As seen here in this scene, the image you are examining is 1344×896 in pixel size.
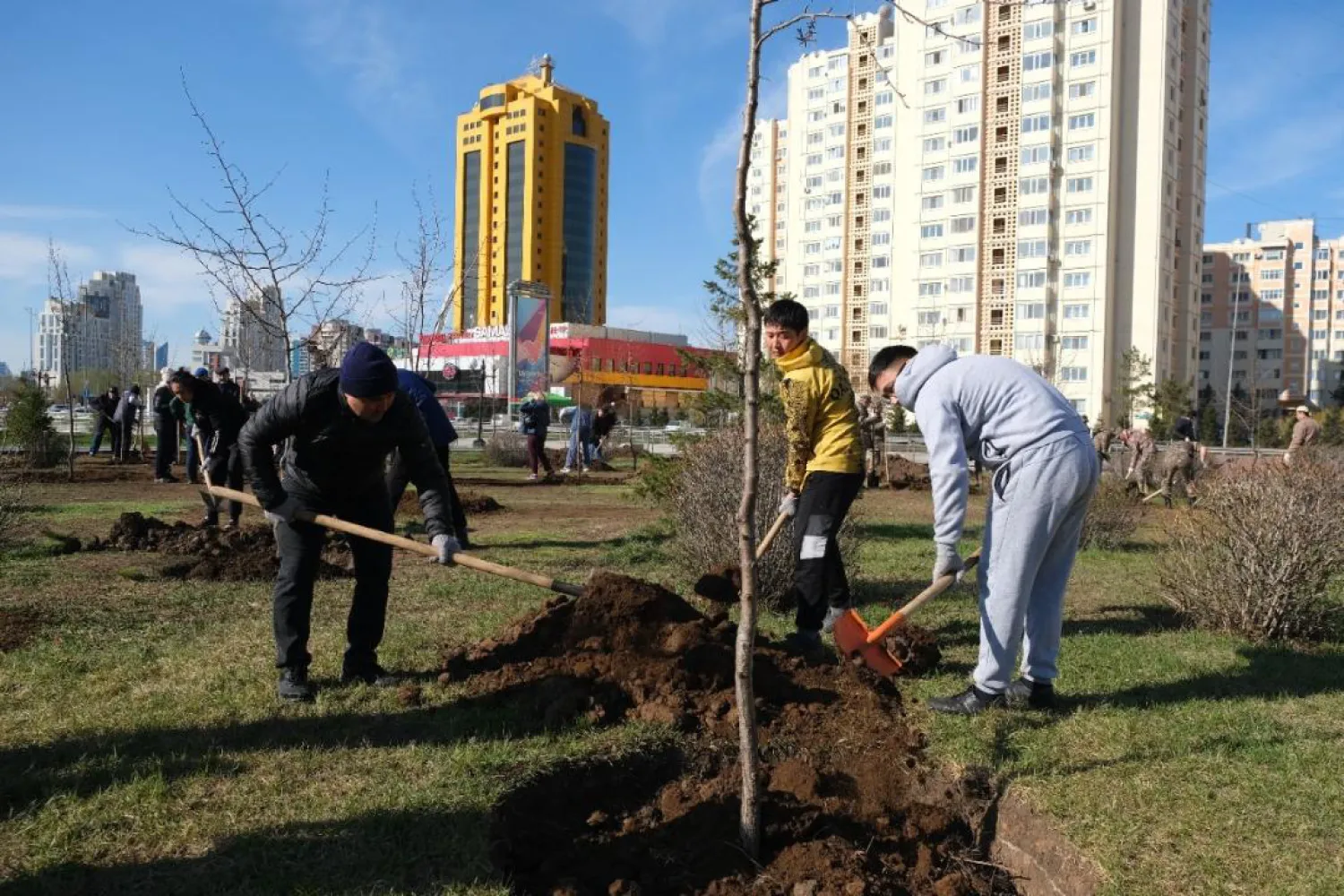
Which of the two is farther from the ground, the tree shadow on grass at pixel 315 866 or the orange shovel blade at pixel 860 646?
the orange shovel blade at pixel 860 646

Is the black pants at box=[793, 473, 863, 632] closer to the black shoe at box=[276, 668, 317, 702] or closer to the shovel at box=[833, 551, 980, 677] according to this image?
the shovel at box=[833, 551, 980, 677]

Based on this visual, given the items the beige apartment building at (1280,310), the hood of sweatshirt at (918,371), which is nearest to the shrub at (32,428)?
the hood of sweatshirt at (918,371)

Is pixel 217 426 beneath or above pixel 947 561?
above

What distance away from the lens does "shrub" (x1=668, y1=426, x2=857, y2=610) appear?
6.05 metres

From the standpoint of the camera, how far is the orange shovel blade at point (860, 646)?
430 centimetres

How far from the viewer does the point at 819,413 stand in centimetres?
479

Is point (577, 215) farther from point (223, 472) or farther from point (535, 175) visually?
point (223, 472)

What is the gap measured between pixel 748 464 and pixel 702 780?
1.44 metres

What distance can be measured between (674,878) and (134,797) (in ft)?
6.01

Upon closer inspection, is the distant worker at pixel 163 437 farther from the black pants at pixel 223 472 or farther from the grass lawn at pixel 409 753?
the grass lawn at pixel 409 753

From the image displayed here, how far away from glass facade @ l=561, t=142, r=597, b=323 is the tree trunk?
9582 centimetres

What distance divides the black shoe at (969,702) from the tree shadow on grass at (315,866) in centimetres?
204

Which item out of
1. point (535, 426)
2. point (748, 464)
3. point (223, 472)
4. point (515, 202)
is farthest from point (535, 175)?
point (748, 464)

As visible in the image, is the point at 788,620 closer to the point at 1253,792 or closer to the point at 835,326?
the point at 1253,792
